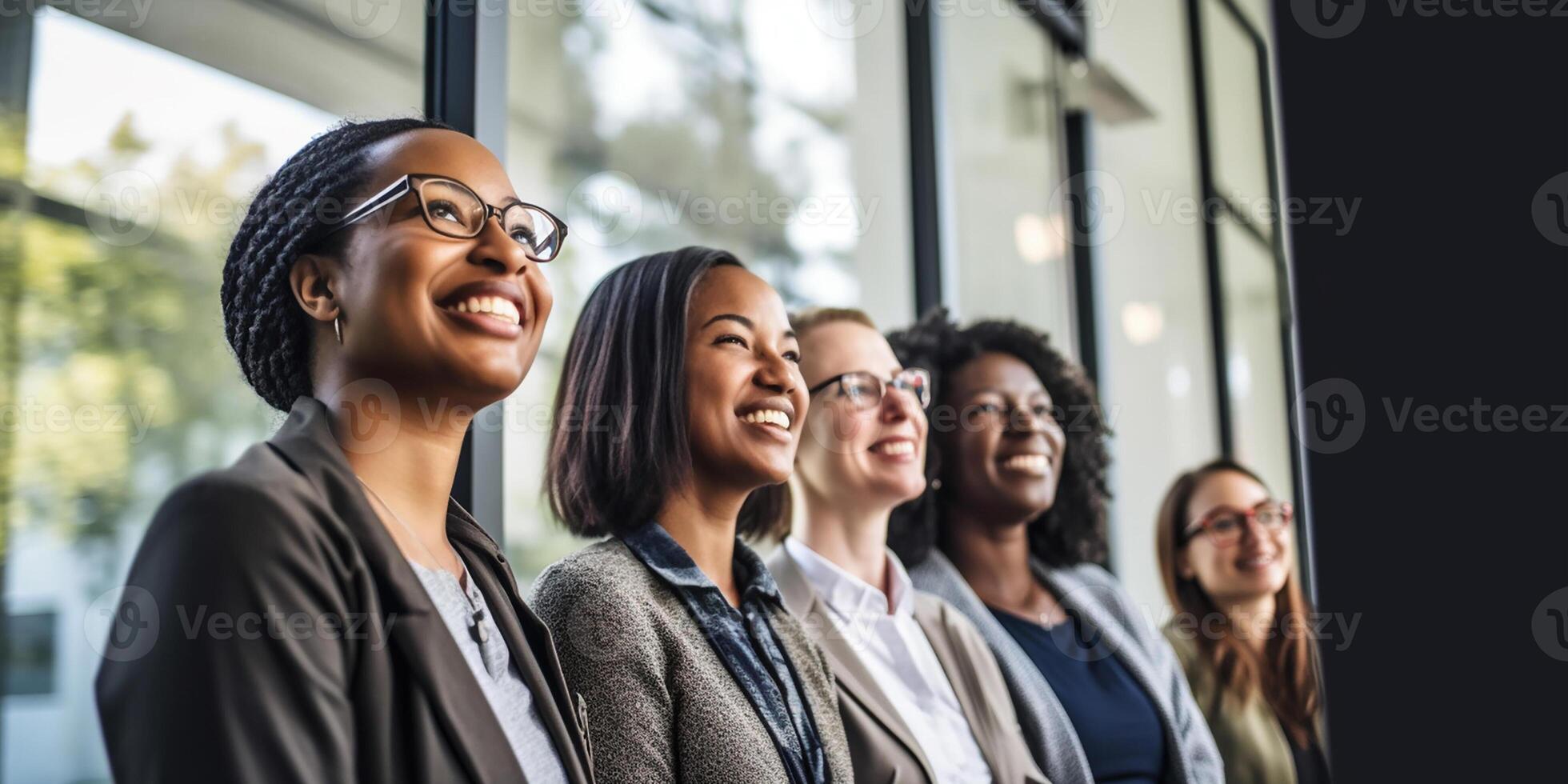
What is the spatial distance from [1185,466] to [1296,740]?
9.01 feet

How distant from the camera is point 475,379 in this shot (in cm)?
131

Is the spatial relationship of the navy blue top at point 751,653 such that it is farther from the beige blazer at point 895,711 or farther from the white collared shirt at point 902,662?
the white collared shirt at point 902,662

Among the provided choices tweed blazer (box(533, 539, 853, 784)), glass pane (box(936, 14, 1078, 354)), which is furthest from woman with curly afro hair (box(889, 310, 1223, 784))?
glass pane (box(936, 14, 1078, 354))

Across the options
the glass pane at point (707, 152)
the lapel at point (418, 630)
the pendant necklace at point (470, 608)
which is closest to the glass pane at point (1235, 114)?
the glass pane at point (707, 152)

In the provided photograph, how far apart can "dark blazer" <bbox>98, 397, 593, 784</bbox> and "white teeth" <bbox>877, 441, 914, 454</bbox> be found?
4.09 feet

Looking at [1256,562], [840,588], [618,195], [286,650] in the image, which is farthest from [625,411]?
[1256,562]

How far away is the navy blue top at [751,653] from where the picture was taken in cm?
163

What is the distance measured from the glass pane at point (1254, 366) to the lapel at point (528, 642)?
17.1 feet

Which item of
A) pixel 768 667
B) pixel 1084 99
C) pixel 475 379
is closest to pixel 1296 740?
pixel 768 667

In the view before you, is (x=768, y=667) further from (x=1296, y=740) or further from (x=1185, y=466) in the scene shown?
(x=1185, y=466)

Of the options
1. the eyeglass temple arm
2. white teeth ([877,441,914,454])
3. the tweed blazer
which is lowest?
the tweed blazer

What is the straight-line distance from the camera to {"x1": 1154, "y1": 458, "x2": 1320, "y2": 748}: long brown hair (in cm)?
305

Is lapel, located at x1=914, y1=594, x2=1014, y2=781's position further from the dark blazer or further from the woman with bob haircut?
the dark blazer

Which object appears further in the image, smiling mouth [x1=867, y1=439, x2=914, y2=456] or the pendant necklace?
smiling mouth [x1=867, y1=439, x2=914, y2=456]
